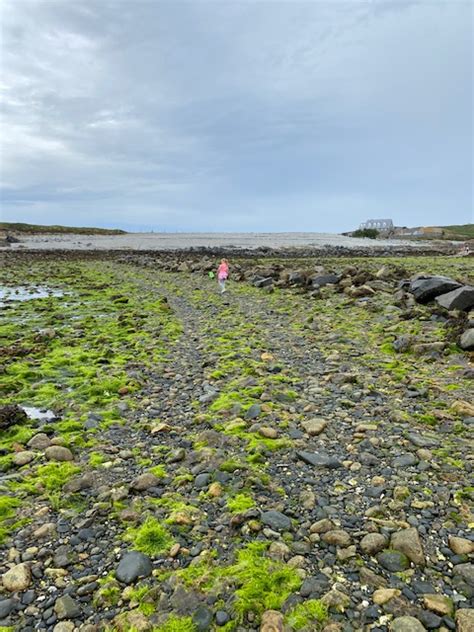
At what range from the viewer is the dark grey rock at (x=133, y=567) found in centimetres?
402

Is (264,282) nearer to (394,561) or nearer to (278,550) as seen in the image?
(278,550)

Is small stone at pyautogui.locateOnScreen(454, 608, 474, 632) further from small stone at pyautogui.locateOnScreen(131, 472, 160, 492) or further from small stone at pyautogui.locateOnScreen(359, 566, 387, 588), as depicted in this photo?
small stone at pyautogui.locateOnScreen(131, 472, 160, 492)

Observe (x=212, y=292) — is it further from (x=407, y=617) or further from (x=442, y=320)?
(x=407, y=617)

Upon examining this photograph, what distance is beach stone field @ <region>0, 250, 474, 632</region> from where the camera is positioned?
3701 mm

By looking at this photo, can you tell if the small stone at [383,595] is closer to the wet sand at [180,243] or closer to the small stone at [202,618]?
the small stone at [202,618]

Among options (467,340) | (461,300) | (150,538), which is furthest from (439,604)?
(461,300)

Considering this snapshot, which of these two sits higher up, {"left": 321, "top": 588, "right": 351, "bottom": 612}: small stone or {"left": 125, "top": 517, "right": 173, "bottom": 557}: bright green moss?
{"left": 321, "top": 588, "right": 351, "bottom": 612}: small stone

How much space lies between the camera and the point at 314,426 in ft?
22.5

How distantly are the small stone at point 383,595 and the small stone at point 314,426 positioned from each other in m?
3.04

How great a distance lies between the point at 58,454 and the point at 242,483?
9.67 feet

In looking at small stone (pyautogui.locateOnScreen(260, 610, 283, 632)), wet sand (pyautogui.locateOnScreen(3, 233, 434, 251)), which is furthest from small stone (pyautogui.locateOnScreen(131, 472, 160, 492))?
wet sand (pyautogui.locateOnScreen(3, 233, 434, 251))

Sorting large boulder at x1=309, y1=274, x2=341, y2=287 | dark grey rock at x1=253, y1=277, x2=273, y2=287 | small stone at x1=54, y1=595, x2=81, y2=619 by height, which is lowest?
small stone at x1=54, y1=595, x2=81, y2=619

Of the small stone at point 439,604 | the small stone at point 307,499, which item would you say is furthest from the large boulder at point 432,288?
the small stone at point 439,604

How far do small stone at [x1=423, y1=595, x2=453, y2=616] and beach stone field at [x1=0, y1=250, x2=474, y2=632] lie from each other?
0.06 feet
